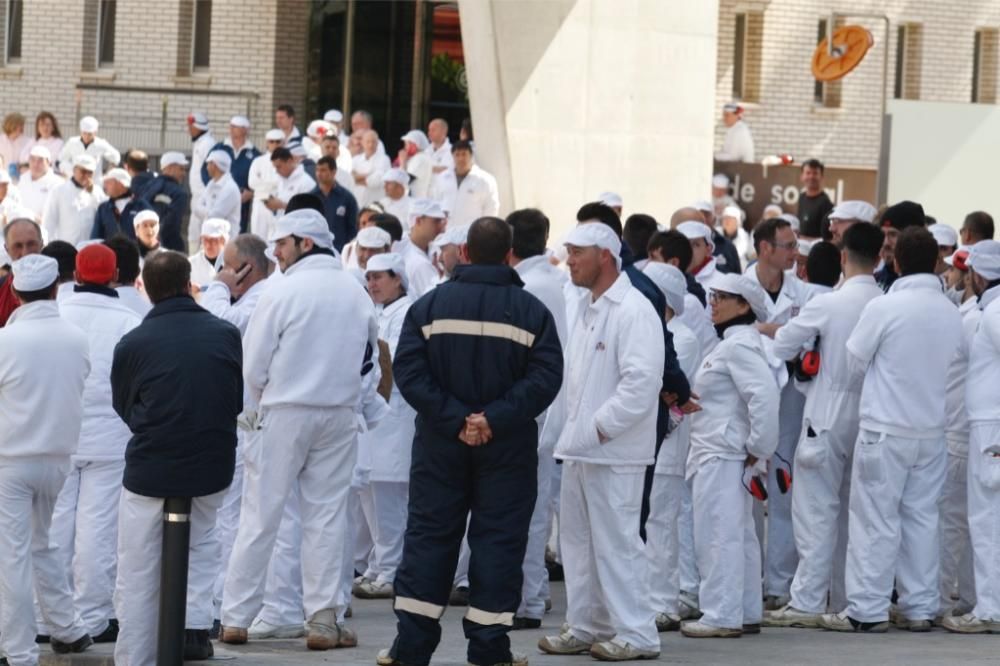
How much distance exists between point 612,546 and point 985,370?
2.64m

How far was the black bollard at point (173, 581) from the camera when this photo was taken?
8625mm

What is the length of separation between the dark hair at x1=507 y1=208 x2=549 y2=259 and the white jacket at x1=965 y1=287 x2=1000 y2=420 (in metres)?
2.49

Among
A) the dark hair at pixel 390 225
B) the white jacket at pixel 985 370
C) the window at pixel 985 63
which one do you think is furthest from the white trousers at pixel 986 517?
the window at pixel 985 63

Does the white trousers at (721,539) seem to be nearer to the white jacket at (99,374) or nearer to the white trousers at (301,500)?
the white trousers at (301,500)

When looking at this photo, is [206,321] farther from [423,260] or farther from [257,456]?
[423,260]

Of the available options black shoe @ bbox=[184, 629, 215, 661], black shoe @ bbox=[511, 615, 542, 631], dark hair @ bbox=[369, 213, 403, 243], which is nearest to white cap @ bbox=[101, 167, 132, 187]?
dark hair @ bbox=[369, 213, 403, 243]

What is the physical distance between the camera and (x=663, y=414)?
980cm

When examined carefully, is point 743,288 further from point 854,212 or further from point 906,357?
point 854,212

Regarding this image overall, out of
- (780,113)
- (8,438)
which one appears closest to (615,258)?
(8,438)

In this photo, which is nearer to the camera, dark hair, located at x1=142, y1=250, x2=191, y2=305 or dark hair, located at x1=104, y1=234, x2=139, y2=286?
dark hair, located at x1=142, y1=250, x2=191, y2=305

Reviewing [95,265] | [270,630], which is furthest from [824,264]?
[95,265]

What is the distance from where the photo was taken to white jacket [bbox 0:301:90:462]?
30.0 feet

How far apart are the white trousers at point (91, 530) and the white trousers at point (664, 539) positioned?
285 centimetres

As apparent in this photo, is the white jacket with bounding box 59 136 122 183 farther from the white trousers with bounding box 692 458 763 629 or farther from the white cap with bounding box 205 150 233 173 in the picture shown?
the white trousers with bounding box 692 458 763 629
